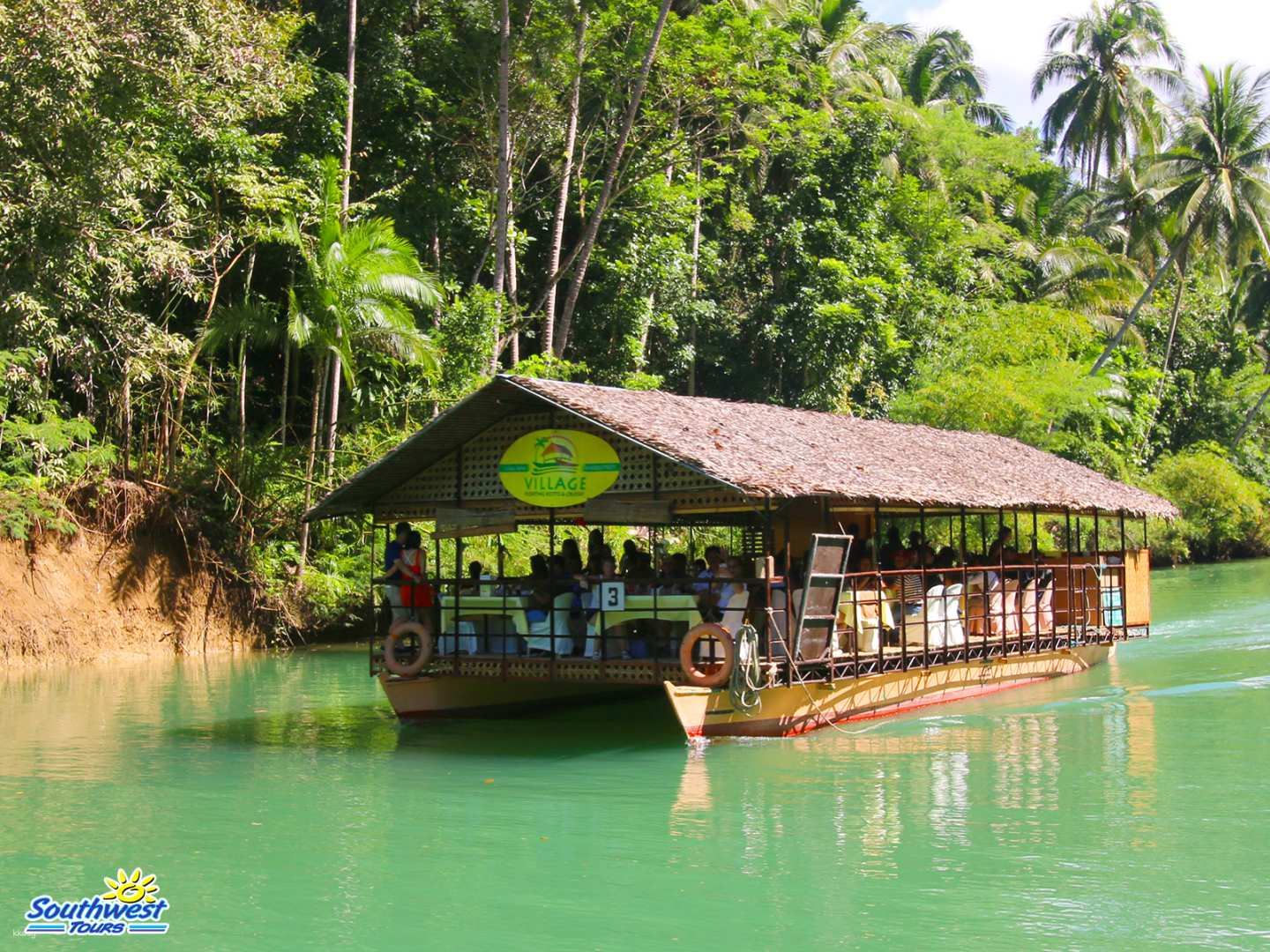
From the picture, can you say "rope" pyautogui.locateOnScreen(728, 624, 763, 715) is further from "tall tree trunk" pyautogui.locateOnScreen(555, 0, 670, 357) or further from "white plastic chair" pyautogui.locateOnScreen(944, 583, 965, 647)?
"tall tree trunk" pyautogui.locateOnScreen(555, 0, 670, 357)

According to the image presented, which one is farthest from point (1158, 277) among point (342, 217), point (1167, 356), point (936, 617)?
point (936, 617)

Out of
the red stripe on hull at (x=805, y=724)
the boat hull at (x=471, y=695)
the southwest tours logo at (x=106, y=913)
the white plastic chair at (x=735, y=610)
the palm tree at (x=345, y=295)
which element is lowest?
the southwest tours logo at (x=106, y=913)

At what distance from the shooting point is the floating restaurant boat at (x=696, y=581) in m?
12.1

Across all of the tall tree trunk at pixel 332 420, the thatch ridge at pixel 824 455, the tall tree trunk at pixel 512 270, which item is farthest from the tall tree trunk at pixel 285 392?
the thatch ridge at pixel 824 455

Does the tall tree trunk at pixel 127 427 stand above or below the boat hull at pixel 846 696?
above

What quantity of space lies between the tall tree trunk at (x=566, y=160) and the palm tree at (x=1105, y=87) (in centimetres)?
2271

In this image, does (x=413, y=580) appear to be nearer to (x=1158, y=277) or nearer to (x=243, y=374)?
Answer: (x=243, y=374)

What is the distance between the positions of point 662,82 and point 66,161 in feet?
39.3

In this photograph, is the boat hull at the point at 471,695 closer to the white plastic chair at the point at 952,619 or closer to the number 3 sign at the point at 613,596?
the number 3 sign at the point at 613,596

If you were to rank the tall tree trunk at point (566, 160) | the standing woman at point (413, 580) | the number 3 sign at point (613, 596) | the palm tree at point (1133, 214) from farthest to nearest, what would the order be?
the palm tree at point (1133, 214), the tall tree trunk at point (566, 160), the standing woman at point (413, 580), the number 3 sign at point (613, 596)

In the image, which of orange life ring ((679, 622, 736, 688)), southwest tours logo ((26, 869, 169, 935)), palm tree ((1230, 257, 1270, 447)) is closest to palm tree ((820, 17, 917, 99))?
palm tree ((1230, 257, 1270, 447))

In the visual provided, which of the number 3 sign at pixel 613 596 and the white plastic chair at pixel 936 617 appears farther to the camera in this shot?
the white plastic chair at pixel 936 617

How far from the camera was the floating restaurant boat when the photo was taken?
12141mm

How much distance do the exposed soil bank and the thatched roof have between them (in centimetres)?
664
